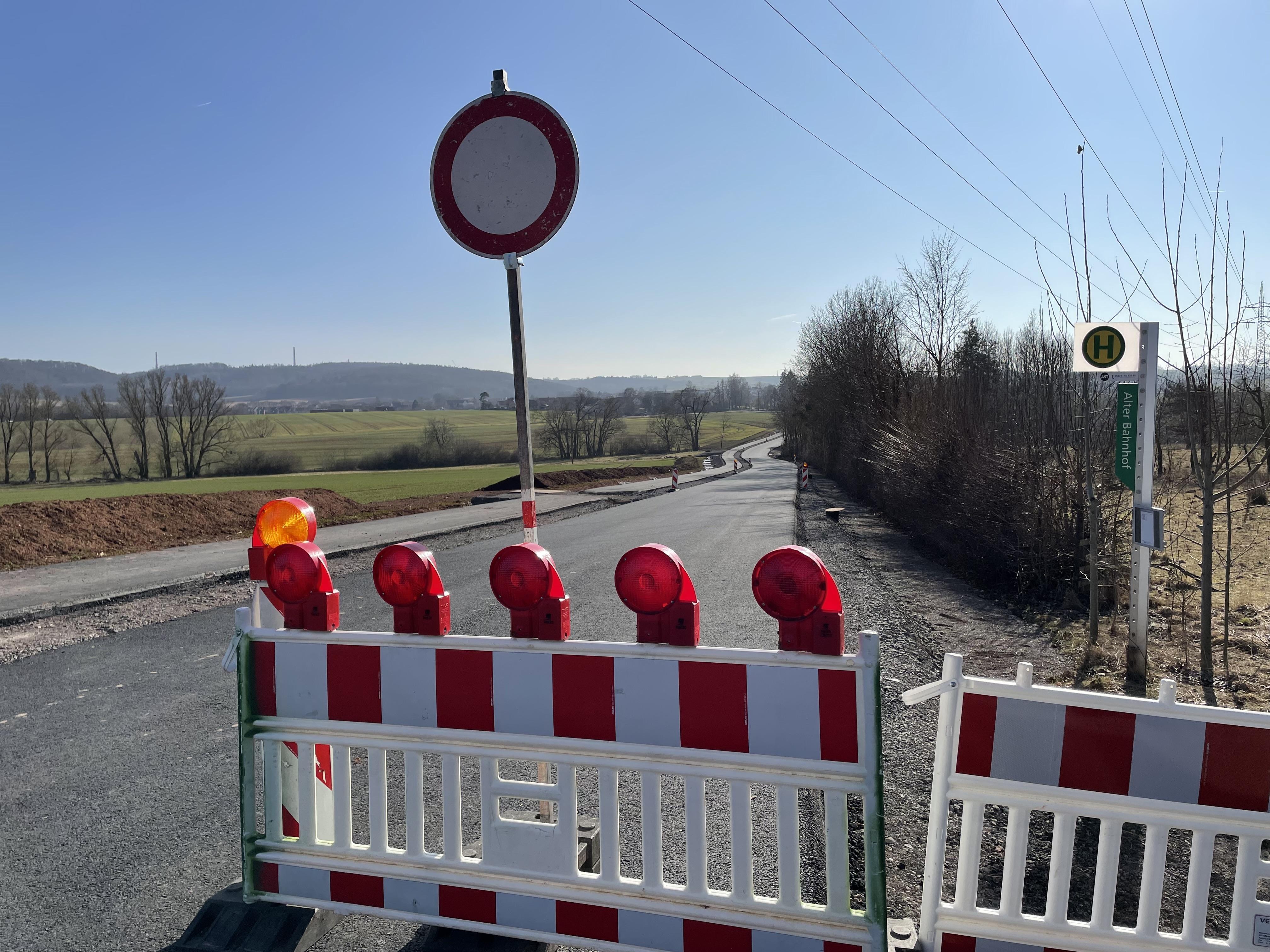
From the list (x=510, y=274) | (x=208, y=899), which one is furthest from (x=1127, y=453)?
(x=208, y=899)

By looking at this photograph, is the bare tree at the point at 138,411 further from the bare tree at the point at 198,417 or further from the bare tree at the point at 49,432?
the bare tree at the point at 49,432

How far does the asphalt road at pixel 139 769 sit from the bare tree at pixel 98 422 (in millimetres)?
75376

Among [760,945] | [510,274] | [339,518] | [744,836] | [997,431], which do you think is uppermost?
[510,274]

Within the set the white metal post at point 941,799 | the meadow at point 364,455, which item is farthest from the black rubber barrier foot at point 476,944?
the meadow at point 364,455

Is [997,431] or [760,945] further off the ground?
[997,431]

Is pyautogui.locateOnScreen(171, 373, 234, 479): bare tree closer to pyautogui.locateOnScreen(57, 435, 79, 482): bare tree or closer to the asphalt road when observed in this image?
pyautogui.locateOnScreen(57, 435, 79, 482): bare tree

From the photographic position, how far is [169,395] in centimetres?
7650

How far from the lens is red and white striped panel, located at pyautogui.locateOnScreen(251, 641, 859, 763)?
2.21m

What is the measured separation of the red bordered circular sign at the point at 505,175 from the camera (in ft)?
10.5

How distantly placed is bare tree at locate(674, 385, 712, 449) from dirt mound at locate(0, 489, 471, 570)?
88138mm

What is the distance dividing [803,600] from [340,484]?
2069 inches

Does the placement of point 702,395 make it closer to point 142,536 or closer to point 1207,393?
point 142,536

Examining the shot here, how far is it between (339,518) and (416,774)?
23046 mm

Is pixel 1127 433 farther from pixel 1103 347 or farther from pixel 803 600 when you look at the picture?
pixel 803 600
